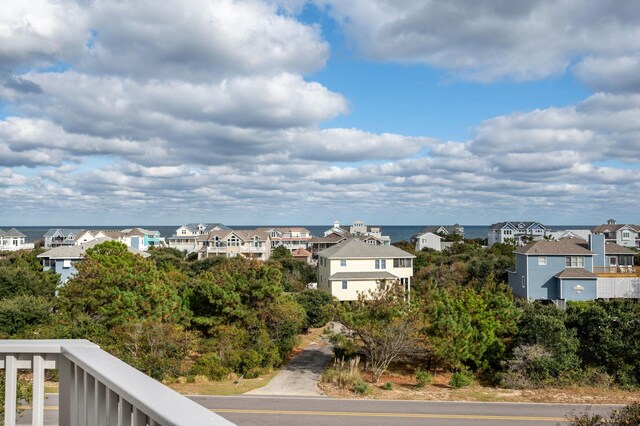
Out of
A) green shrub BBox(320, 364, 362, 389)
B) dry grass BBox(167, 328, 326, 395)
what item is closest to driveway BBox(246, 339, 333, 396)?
dry grass BBox(167, 328, 326, 395)

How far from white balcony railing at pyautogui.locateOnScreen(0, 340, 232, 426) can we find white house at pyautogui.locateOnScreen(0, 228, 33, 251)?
342ft

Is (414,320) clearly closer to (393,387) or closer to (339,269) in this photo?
(393,387)

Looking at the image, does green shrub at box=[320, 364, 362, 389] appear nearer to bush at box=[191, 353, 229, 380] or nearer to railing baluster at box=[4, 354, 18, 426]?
bush at box=[191, 353, 229, 380]

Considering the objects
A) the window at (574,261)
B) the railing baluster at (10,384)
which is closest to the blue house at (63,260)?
the window at (574,261)

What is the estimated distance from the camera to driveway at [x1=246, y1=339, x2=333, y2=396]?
1898cm

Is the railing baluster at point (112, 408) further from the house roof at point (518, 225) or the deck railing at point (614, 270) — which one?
the house roof at point (518, 225)

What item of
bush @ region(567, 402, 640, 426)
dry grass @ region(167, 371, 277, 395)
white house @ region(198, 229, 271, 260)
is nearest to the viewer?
bush @ region(567, 402, 640, 426)

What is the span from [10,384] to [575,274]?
1578 inches

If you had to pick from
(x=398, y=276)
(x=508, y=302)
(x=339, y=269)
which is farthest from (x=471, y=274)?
(x=508, y=302)

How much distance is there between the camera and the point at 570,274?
1455 inches

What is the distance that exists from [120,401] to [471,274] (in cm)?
4544

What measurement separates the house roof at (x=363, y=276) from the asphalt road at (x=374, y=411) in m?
22.2

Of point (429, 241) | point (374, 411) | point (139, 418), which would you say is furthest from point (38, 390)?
point (429, 241)

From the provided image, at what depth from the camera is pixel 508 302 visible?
22.9 meters
